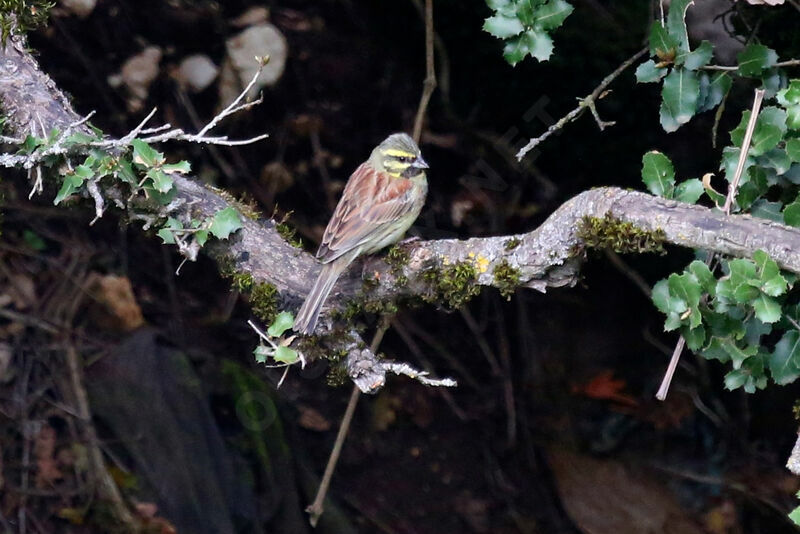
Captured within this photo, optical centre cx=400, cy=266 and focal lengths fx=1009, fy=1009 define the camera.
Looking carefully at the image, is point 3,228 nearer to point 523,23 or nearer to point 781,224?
point 523,23

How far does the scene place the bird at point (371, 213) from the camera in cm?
362

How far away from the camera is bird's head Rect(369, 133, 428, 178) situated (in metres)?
4.62

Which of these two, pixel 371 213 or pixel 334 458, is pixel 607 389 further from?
pixel 371 213

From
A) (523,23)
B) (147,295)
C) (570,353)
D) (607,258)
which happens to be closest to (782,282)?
(523,23)

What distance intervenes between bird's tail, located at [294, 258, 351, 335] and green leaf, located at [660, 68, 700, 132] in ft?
4.24

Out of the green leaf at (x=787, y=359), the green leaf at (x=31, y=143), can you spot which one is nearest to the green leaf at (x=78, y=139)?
the green leaf at (x=31, y=143)

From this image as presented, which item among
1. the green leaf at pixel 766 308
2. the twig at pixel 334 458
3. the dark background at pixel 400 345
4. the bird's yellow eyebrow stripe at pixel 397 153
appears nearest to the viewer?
the green leaf at pixel 766 308

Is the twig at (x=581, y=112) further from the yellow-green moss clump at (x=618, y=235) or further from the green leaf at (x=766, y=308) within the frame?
the green leaf at (x=766, y=308)

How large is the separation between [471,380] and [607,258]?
1190 millimetres

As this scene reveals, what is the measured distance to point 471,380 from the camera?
6359 millimetres

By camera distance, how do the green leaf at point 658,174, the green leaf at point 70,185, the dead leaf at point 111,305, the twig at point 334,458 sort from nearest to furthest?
the green leaf at point 658,174 → the green leaf at point 70,185 → the twig at point 334,458 → the dead leaf at point 111,305

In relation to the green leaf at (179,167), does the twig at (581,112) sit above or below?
above

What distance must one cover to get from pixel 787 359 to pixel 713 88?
103 centimetres

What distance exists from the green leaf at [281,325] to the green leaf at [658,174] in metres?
1.24
